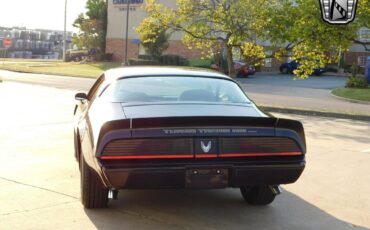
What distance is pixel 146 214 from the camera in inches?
209

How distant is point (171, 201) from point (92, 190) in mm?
914

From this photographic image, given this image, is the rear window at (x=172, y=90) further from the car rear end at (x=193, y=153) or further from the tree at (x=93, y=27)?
the tree at (x=93, y=27)

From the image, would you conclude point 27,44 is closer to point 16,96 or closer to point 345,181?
point 16,96

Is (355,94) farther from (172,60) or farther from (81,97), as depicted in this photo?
(81,97)

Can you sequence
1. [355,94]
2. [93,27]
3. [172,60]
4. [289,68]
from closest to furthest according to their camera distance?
[355,94] < [172,60] < [289,68] < [93,27]

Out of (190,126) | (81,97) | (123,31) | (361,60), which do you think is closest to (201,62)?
(123,31)

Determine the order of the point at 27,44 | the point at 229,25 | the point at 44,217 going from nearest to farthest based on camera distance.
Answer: the point at 44,217, the point at 229,25, the point at 27,44

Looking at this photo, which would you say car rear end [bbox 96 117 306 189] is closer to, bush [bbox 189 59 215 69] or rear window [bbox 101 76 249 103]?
rear window [bbox 101 76 249 103]

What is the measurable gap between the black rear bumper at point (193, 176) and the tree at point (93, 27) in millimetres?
53558

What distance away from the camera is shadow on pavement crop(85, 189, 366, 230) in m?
5.07

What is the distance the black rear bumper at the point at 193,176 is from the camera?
4598mm

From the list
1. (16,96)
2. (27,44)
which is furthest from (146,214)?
(27,44)

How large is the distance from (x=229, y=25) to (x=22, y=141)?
47.1 feet

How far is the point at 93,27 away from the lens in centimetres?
5738
